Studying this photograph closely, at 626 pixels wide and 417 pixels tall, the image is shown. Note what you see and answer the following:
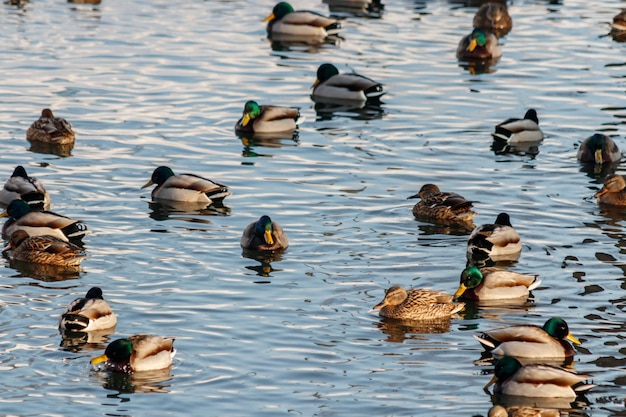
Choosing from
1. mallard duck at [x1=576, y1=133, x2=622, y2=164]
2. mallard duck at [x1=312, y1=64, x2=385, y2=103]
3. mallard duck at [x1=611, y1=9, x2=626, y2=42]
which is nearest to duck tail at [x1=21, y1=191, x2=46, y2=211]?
mallard duck at [x1=576, y1=133, x2=622, y2=164]

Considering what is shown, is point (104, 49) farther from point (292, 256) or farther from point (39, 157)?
point (292, 256)

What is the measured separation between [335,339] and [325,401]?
1956 mm

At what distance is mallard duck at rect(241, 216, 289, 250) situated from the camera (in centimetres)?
2034

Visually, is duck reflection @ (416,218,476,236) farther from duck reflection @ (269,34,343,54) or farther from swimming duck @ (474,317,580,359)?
→ duck reflection @ (269,34,343,54)

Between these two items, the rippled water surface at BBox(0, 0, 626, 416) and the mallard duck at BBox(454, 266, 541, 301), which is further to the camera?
the mallard duck at BBox(454, 266, 541, 301)

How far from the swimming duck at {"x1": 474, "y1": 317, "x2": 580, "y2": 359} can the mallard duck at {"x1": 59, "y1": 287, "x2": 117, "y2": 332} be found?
4.41 meters

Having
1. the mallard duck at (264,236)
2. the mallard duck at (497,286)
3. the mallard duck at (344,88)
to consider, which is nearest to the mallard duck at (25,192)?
the mallard duck at (264,236)

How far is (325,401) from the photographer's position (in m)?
15.0

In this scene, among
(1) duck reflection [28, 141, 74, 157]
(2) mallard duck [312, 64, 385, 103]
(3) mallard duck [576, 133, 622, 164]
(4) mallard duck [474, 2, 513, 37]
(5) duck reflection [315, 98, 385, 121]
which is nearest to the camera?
(3) mallard duck [576, 133, 622, 164]

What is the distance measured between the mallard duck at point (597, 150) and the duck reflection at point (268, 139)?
5.52 m

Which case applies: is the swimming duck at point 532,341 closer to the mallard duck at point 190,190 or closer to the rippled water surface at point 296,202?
the rippled water surface at point 296,202

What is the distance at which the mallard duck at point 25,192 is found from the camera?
22.2m

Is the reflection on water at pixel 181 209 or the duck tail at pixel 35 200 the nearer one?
the duck tail at pixel 35 200

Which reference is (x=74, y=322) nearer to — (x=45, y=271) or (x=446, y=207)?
(x=45, y=271)
